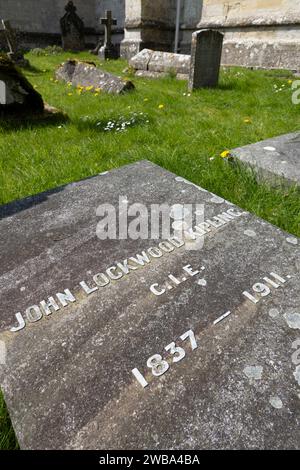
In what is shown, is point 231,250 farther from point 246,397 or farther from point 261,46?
point 261,46

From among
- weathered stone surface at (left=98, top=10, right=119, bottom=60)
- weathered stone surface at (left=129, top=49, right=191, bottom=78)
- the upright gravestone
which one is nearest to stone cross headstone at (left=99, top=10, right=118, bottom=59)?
weathered stone surface at (left=98, top=10, right=119, bottom=60)

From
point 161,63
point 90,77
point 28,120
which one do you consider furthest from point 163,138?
point 161,63

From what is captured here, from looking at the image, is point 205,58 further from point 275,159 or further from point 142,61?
point 275,159

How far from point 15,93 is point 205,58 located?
12.3ft

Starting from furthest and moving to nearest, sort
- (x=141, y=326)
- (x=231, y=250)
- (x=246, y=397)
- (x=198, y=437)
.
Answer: (x=231, y=250) → (x=141, y=326) → (x=246, y=397) → (x=198, y=437)

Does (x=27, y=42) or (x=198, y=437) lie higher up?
(x=27, y=42)

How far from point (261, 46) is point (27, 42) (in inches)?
523

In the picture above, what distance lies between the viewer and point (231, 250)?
5.58ft

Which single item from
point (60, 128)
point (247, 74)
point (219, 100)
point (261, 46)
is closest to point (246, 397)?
point (60, 128)

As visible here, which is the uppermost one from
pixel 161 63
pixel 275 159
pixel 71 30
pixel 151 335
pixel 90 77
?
pixel 71 30

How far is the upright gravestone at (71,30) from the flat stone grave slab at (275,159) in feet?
52.6

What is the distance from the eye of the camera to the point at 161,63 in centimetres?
768

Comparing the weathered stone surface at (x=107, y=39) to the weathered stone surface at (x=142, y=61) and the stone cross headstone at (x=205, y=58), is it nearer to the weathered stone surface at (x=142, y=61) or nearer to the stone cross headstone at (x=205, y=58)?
the weathered stone surface at (x=142, y=61)

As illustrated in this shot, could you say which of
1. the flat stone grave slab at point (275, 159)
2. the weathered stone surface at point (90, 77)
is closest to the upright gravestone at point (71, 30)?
the weathered stone surface at point (90, 77)
